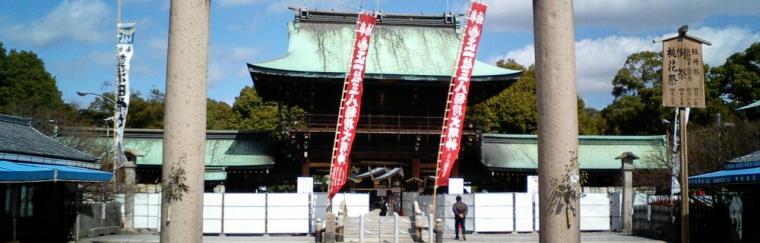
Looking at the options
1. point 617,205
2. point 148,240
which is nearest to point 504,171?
point 617,205

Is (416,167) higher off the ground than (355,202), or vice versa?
(416,167)

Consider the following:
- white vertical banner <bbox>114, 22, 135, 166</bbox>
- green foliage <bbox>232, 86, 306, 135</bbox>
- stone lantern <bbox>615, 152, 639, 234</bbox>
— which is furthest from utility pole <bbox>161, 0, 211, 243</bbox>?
green foliage <bbox>232, 86, 306, 135</bbox>

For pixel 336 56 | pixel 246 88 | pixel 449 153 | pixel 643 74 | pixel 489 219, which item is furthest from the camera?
pixel 246 88

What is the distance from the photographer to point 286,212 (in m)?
26.2

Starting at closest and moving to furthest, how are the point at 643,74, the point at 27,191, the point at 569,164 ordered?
1. the point at 569,164
2. the point at 27,191
3. the point at 643,74

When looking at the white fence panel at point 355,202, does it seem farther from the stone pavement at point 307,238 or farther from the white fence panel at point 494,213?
the white fence panel at point 494,213

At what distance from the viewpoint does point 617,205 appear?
28.8 metres

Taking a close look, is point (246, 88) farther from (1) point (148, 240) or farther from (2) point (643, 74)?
(1) point (148, 240)

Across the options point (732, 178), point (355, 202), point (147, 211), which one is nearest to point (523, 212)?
point (355, 202)

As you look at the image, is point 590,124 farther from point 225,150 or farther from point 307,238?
point 307,238

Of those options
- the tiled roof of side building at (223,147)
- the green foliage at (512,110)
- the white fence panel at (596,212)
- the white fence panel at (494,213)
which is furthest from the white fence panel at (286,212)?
the green foliage at (512,110)

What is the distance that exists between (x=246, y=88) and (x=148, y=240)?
4031 centimetres

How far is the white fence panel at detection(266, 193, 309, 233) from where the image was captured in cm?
2620

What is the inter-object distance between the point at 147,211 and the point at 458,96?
36.1ft
